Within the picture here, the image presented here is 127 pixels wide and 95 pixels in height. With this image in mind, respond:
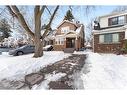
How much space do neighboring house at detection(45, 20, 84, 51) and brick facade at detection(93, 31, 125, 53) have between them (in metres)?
1.17

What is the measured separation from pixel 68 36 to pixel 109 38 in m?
4.50

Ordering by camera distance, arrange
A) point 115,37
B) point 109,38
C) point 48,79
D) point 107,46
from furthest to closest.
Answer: point 109,38 → point 115,37 → point 107,46 → point 48,79

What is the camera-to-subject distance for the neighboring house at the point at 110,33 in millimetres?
11071

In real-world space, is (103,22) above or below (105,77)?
above

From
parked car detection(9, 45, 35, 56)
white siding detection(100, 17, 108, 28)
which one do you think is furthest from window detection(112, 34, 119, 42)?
parked car detection(9, 45, 35, 56)

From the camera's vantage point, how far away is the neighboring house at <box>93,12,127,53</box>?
1107 cm

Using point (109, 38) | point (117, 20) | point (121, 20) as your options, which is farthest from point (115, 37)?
point (117, 20)

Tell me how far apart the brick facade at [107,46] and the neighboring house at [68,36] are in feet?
3.85

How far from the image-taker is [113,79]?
4.95m

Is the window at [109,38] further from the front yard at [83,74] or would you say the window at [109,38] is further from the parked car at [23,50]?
the parked car at [23,50]

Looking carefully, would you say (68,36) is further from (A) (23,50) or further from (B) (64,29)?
(A) (23,50)

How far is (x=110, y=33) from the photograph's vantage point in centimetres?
1235
